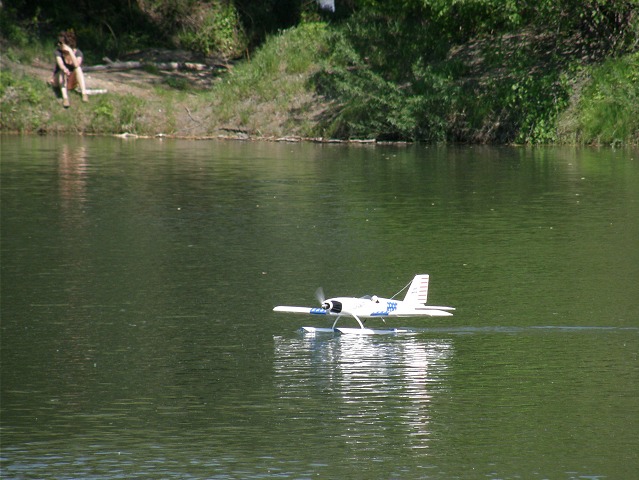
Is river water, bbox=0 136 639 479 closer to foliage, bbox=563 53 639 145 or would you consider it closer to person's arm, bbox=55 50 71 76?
foliage, bbox=563 53 639 145

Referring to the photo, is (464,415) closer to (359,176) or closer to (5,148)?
(359,176)

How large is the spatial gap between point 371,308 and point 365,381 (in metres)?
1.37

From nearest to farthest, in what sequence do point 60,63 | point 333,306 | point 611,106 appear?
1. point 333,306
2. point 611,106
3. point 60,63

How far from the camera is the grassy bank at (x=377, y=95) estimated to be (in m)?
30.2

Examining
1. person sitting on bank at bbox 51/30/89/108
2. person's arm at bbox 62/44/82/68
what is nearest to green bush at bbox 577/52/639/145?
person sitting on bank at bbox 51/30/89/108

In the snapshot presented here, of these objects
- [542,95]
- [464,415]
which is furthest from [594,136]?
[464,415]

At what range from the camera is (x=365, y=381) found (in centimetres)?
991

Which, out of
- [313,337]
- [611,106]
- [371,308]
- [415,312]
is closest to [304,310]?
[313,337]

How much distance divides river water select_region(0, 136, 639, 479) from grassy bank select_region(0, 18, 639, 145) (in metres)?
8.12

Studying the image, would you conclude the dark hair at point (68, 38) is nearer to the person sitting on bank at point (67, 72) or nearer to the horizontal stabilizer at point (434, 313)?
the person sitting on bank at point (67, 72)

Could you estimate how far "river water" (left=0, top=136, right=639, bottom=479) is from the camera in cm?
830

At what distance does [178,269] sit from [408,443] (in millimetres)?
6697

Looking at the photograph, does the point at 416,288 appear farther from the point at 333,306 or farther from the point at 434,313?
the point at 333,306

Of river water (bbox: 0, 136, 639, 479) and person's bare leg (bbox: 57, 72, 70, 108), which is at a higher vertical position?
person's bare leg (bbox: 57, 72, 70, 108)
